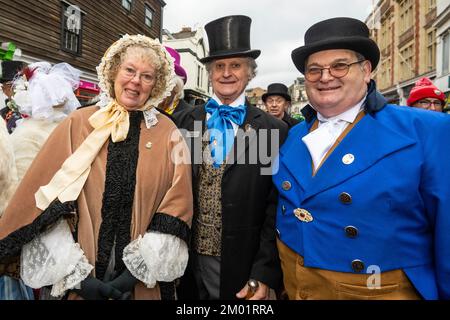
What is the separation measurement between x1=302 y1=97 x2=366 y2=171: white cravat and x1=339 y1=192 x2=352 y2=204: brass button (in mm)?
260

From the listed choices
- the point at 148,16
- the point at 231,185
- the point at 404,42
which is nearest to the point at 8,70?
the point at 231,185

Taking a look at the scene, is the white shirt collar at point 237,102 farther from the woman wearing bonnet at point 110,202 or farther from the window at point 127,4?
the window at point 127,4

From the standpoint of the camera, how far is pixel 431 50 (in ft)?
54.6

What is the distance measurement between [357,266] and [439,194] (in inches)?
20.6

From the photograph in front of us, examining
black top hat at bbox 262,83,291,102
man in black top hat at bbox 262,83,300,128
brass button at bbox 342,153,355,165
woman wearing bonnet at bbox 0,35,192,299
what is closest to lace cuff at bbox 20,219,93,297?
woman wearing bonnet at bbox 0,35,192,299

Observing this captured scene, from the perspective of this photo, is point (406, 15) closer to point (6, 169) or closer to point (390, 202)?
point (390, 202)

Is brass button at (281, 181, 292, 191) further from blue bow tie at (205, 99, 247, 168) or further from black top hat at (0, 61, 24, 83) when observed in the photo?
black top hat at (0, 61, 24, 83)

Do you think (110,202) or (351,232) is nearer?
(351,232)

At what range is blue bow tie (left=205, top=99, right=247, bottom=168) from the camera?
2.31 meters
